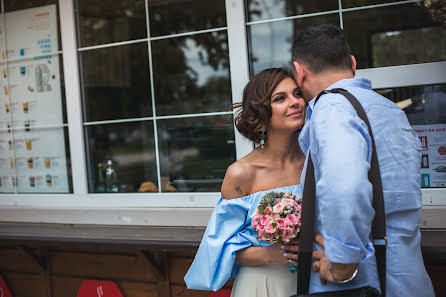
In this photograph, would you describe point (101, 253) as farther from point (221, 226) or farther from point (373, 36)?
point (373, 36)

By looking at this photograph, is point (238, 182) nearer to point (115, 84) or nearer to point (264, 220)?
point (264, 220)

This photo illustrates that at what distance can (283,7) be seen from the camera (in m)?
3.62

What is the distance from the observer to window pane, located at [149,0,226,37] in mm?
4051

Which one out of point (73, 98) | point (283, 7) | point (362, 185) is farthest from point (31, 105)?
point (362, 185)

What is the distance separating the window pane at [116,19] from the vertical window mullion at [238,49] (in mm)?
1307

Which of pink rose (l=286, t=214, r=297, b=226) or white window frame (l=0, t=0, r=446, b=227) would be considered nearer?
pink rose (l=286, t=214, r=297, b=226)

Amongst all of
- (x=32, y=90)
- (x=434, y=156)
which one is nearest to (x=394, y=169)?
(x=434, y=156)

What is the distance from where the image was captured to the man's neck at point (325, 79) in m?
1.64

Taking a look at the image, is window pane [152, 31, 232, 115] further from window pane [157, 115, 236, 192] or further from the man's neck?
the man's neck

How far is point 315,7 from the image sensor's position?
332cm

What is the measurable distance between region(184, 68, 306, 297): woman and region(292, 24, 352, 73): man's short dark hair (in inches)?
13.2

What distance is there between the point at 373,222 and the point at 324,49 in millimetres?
612

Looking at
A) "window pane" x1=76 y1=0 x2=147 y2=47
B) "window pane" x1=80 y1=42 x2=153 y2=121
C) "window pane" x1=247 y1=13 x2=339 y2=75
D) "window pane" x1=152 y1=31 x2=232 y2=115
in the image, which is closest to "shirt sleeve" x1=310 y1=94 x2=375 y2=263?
"window pane" x1=247 y1=13 x2=339 y2=75

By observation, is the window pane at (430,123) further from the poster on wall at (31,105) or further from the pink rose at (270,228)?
the poster on wall at (31,105)
